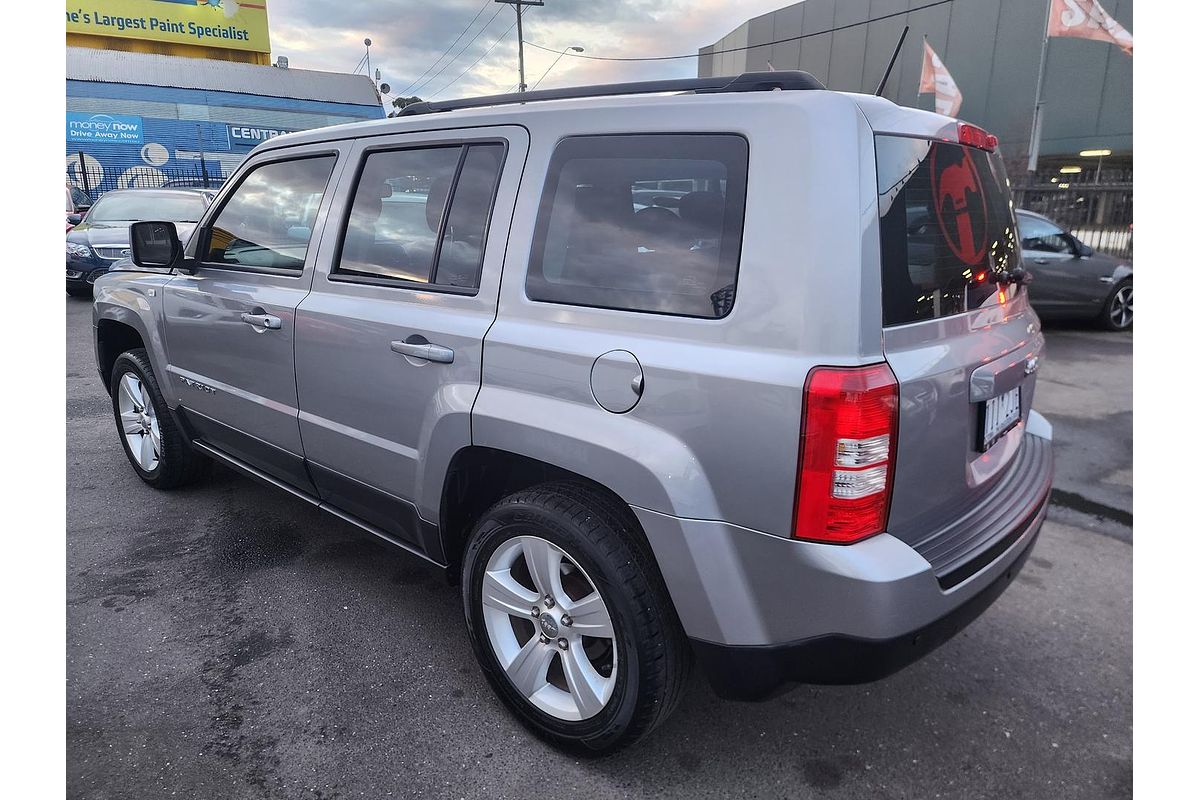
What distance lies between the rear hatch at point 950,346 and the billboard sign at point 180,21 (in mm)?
50770

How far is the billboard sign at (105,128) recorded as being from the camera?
3194 centimetres

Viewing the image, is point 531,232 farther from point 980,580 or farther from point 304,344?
point 980,580

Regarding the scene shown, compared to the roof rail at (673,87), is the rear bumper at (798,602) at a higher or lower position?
lower

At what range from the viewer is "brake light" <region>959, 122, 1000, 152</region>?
7.23ft

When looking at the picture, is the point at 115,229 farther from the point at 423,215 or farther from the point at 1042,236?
the point at 1042,236

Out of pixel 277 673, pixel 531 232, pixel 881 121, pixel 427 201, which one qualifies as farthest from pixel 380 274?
pixel 881 121

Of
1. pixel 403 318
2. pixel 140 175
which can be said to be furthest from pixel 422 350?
pixel 140 175

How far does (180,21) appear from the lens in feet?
138

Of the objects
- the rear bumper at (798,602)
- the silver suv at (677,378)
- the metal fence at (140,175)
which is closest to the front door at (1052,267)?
the silver suv at (677,378)

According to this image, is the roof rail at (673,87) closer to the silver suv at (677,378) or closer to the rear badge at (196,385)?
the silver suv at (677,378)

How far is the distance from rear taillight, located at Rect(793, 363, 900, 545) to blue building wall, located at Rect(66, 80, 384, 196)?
36643mm

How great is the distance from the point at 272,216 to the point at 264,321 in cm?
53

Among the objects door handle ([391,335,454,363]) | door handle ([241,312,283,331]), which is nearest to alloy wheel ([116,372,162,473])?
door handle ([241,312,283,331])

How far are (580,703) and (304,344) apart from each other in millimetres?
1693
